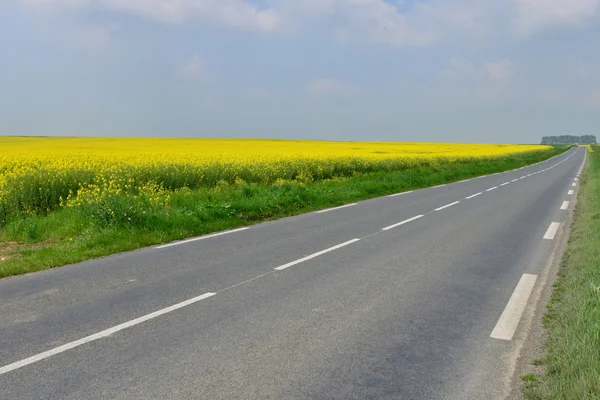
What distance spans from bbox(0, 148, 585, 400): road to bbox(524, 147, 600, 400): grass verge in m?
0.30

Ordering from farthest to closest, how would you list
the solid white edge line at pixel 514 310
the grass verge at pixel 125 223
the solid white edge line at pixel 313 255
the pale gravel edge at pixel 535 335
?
the grass verge at pixel 125 223, the solid white edge line at pixel 313 255, the solid white edge line at pixel 514 310, the pale gravel edge at pixel 535 335

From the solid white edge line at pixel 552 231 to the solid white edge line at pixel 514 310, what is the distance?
11.9 feet

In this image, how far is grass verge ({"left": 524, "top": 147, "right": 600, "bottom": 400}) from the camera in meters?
3.45

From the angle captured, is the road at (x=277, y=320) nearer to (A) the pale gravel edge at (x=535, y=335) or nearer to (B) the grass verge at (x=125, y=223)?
(A) the pale gravel edge at (x=535, y=335)

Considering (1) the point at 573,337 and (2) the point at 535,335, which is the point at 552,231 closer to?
(2) the point at 535,335

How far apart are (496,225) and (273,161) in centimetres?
1282

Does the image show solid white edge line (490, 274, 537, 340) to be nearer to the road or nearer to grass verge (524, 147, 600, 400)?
the road

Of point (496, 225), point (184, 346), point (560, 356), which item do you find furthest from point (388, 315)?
point (496, 225)

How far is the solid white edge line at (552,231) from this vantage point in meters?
10.2

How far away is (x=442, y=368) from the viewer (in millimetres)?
4059

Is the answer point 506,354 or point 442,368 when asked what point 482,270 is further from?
point 442,368

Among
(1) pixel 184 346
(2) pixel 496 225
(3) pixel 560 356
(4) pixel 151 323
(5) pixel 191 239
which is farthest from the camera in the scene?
(2) pixel 496 225

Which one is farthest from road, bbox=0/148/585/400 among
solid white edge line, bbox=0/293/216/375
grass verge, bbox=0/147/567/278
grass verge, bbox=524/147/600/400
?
grass verge, bbox=0/147/567/278

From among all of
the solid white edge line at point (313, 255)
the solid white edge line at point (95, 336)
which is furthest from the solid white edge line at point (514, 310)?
the solid white edge line at point (95, 336)
